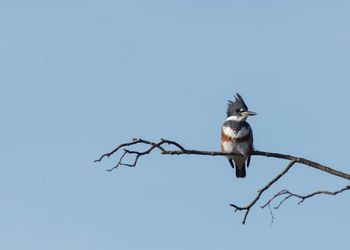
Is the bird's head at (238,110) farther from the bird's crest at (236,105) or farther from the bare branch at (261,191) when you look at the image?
the bare branch at (261,191)

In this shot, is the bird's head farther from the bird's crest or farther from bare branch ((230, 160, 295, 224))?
bare branch ((230, 160, 295, 224))

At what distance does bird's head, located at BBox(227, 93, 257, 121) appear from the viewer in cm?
897

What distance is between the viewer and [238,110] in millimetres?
9102

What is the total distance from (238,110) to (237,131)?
1.51 ft

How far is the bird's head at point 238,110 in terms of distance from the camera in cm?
897

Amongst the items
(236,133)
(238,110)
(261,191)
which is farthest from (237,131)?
(261,191)

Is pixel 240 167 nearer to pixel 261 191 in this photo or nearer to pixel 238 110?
pixel 238 110

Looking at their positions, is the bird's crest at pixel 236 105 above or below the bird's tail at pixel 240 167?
above

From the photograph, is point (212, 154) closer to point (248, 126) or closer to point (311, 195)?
point (311, 195)

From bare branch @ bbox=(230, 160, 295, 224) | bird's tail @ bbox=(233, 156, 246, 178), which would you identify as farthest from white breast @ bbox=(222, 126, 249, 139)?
bare branch @ bbox=(230, 160, 295, 224)

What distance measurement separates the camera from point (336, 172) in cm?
491

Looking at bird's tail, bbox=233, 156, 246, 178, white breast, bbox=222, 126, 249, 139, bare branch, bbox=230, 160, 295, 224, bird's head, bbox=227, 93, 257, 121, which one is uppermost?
bird's head, bbox=227, 93, 257, 121

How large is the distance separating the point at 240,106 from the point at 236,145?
0.73m

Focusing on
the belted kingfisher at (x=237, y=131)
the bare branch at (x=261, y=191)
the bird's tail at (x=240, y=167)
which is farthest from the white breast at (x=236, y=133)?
the bare branch at (x=261, y=191)
